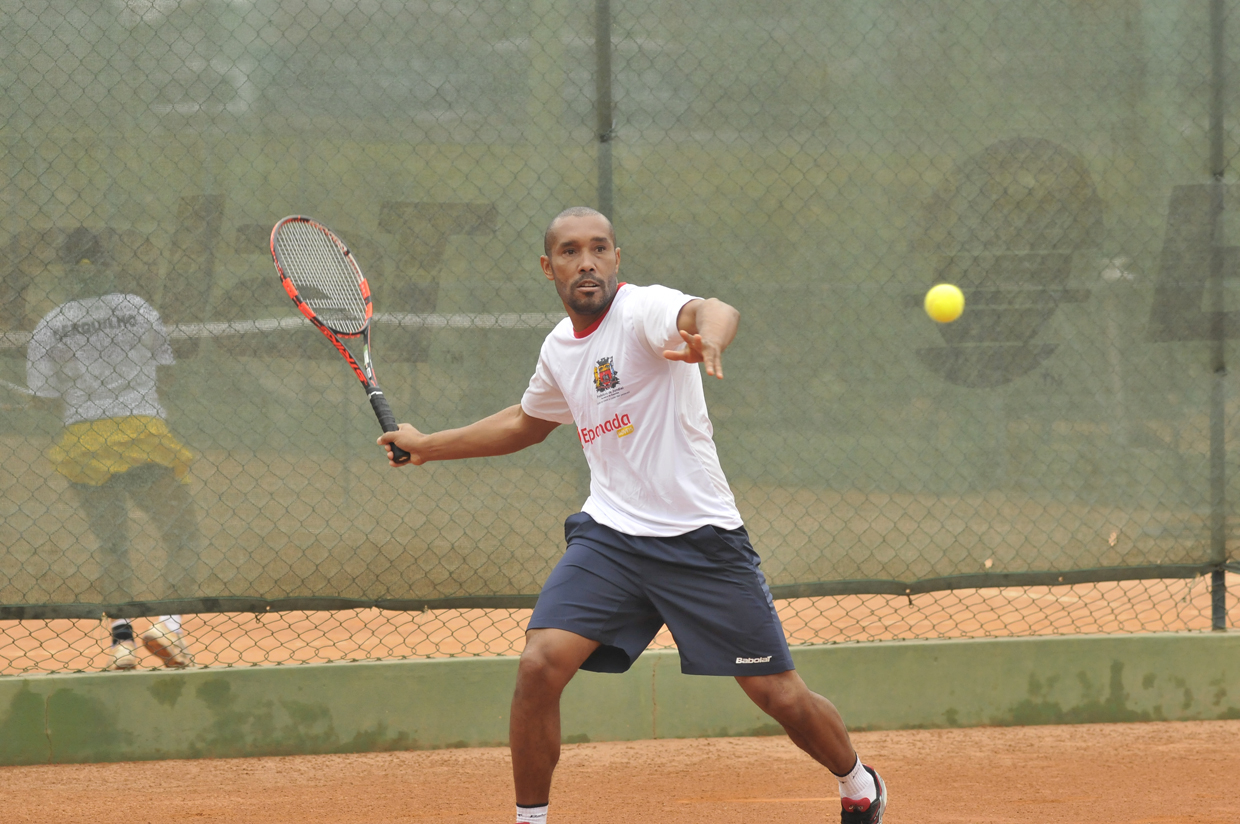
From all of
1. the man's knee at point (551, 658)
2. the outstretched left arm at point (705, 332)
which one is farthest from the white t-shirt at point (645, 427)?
the man's knee at point (551, 658)

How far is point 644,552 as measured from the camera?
9.77ft

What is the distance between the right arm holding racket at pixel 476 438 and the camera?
10.7 feet

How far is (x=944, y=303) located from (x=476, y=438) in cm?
213

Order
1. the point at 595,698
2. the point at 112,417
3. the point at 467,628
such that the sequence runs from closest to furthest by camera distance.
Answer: the point at 112,417 < the point at 595,698 < the point at 467,628

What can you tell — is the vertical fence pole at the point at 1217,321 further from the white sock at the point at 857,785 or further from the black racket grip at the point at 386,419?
the black racket grip at the point at 386,419

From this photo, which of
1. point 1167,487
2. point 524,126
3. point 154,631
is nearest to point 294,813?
point 154,631

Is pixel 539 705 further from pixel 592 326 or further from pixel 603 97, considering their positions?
pixel 603 97

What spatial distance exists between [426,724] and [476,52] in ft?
8.24

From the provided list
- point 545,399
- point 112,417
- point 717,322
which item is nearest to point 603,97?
point 545,399

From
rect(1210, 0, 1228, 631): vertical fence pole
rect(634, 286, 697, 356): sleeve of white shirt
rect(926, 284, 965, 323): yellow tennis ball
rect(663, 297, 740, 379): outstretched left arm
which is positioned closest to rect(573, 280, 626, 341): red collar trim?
rect(634, 286, 697, 356): sleeve of white shirt

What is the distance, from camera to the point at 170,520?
4312mm

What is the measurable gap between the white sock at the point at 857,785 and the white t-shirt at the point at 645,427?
728 mm

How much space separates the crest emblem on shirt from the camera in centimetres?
300

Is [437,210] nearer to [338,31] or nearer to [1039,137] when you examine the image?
[338,31]
